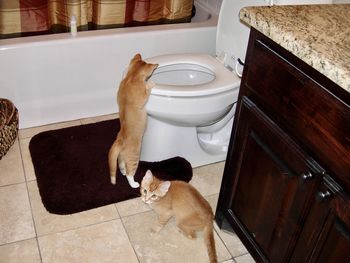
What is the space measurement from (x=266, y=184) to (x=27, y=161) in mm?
1175

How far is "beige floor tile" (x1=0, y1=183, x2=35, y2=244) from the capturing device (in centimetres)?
155

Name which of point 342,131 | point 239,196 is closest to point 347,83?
point 342,131

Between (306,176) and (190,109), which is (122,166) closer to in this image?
(190,109)

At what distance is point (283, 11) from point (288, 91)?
0.27 metres

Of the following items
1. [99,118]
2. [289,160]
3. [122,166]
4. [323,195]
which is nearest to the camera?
[323,195]

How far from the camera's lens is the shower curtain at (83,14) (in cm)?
199

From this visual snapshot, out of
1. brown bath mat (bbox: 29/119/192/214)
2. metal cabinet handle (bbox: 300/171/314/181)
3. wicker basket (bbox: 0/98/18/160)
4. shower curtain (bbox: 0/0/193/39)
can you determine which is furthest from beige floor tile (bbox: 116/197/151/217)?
shower curtain (bbox: 0/0/193/39)

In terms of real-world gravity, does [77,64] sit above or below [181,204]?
above

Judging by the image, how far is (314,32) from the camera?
1.07m

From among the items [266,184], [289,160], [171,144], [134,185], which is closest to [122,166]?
Result: [134,185]

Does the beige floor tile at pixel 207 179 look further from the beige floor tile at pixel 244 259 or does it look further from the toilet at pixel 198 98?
the beige floor tile at pixel 244 259

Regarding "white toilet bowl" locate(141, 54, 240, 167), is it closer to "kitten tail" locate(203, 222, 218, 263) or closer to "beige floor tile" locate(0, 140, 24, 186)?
"kitten tail" locate(203, 222, 218, 263)

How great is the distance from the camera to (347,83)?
874mm

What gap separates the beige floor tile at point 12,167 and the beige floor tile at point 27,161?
0.02 meters
